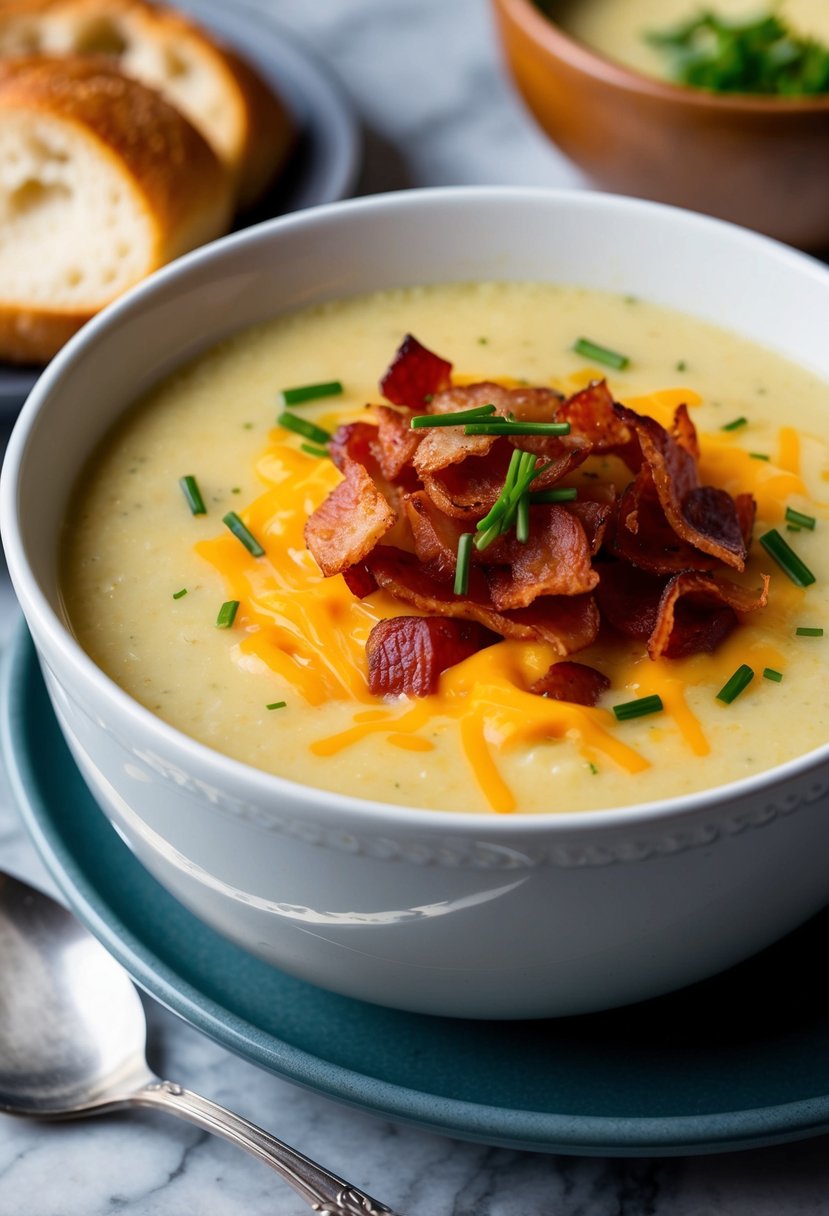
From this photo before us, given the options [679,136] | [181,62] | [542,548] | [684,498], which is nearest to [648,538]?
[684,498]

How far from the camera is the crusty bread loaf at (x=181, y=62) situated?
416cm

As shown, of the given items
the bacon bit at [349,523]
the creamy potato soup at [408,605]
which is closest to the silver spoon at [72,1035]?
the creamy potato soup at [408,605]

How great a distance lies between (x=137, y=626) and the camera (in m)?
2.43

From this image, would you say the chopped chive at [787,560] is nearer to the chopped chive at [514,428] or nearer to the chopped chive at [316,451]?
the chopped chive at [514,428]

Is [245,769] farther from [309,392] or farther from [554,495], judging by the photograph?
[309,392]

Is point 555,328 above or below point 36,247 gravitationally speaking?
above

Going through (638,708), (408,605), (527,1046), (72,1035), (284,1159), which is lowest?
(72,1035)

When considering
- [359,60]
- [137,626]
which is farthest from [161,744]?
[359,60]

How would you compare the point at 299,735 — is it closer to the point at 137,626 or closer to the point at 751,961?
the point at 137,626

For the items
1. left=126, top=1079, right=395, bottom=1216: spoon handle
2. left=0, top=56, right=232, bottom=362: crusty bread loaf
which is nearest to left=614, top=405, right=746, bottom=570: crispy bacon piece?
left=126, top=1079, right=395, bottom=1216: spoon handle

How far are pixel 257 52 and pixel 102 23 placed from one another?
490mm

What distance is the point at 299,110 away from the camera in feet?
14.7

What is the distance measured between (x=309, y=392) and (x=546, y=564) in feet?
2.54

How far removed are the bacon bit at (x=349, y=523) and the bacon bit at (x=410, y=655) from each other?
0.13 meters
